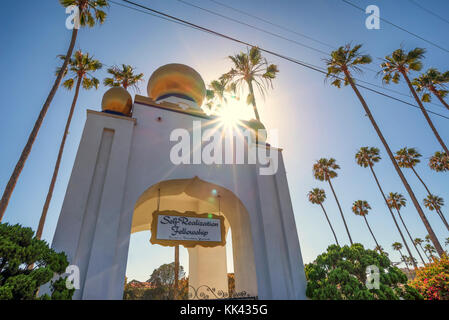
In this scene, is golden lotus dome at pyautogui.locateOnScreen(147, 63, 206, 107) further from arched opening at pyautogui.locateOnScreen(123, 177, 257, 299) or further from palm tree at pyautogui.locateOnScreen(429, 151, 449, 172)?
palm tree at pyautogui.locateOnScreen(429, 151, 449, 172)

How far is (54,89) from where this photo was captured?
10305 mm

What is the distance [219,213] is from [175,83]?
7.07 m

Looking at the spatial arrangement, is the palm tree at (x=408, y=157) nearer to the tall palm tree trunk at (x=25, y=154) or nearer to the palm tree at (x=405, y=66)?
the palm tree at (x=405, y=66)

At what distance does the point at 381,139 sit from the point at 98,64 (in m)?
18.9

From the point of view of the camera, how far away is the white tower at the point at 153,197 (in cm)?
526

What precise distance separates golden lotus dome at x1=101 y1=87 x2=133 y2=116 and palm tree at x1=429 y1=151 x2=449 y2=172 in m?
39.6

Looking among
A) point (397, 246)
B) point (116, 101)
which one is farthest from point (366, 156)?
point (397, 246)

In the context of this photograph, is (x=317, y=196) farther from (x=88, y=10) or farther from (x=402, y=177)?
(x=88, y=10)

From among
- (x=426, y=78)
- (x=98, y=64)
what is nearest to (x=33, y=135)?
(x=98, y=64)

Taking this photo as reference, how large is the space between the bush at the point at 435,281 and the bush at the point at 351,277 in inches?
66.3

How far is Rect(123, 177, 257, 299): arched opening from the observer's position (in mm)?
7219
